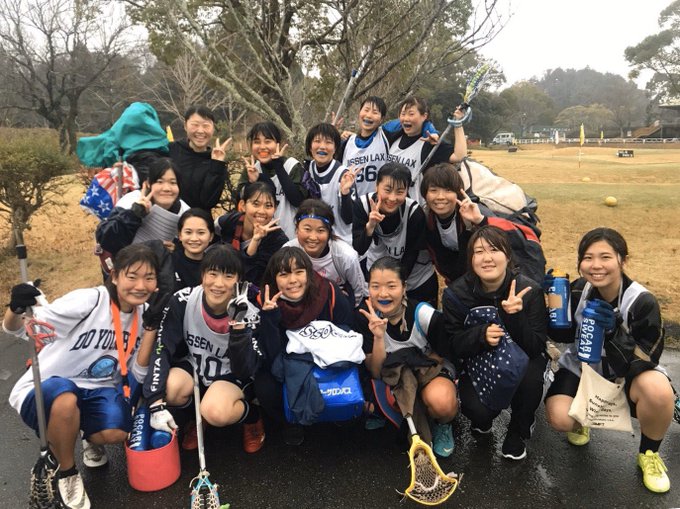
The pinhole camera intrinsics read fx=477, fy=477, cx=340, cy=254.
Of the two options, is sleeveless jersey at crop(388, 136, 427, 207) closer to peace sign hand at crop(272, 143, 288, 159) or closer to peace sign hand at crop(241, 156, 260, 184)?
peace sign hand at crop(272, 143, 288, 159)

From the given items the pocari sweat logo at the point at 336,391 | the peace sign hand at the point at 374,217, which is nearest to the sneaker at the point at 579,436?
the pocari sweat logo at the point at 336,391

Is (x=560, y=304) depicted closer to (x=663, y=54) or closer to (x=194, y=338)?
(x=194, y=338)

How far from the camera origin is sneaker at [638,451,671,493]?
109 inches

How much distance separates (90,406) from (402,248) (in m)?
2.43

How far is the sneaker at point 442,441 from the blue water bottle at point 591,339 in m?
0.97

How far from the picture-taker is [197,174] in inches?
169

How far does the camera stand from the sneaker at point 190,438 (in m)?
3.21

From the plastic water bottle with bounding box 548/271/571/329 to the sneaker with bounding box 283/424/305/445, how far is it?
184 centimetres

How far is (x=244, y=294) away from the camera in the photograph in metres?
2.85

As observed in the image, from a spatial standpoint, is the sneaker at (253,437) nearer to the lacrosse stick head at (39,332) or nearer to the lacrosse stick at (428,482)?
the lacrosse stick at (428,482)

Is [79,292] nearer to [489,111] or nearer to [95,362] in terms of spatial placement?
[95,362]

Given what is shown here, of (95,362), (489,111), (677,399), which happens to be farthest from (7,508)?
(489,111)

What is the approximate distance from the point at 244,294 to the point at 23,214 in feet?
21.0

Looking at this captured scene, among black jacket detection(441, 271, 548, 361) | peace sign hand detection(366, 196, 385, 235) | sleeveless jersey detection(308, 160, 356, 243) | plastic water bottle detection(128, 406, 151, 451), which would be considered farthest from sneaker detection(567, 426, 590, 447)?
plastic water bottle detection(128, 406, 151, 451)
